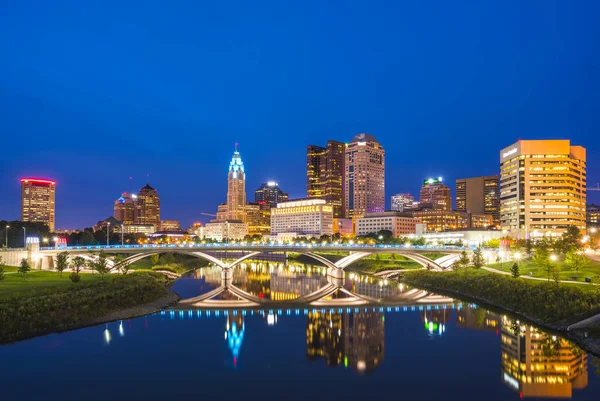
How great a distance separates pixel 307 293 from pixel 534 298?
1353 inches

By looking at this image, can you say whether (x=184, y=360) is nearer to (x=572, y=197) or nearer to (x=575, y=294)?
(x=575, y=294)

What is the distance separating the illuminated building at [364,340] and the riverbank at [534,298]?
14.5 m

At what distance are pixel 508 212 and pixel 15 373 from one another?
547 ft

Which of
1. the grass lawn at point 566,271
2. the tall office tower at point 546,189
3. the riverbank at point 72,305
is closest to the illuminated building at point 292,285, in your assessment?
the riverbank at point 72,305

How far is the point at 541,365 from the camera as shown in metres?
35.7

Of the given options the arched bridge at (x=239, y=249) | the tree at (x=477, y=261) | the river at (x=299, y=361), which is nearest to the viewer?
the river at (x=299, y=361)

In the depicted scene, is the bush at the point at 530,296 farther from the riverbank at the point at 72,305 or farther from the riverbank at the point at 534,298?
the riverbank at the point at 72,305

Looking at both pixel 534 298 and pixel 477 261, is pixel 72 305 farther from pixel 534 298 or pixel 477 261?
pixel 477 261

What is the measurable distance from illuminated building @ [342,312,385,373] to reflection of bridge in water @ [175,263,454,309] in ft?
28.8

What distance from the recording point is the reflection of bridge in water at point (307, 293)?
65.6 m

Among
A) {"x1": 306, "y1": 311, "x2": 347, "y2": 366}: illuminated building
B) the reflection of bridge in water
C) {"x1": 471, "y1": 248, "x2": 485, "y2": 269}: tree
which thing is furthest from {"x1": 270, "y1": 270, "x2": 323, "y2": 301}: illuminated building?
{"x1": 471, "y1": 248, "x2": 485, "y2": 269}: tree

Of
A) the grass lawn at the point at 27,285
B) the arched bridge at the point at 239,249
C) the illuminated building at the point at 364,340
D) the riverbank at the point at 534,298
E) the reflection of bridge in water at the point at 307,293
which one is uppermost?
the arched bridge at the point at 239,249

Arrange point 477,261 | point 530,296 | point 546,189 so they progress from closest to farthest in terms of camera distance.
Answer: point 530,296 < point 477,261 < point 546,189

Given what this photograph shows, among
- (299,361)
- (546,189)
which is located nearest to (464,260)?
(299,361)
